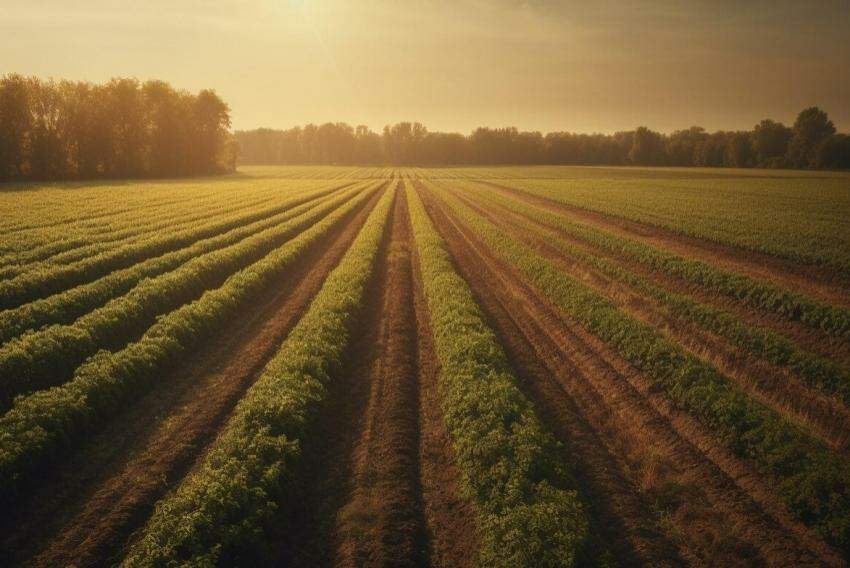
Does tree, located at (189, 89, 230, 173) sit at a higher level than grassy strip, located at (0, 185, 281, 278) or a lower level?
higher

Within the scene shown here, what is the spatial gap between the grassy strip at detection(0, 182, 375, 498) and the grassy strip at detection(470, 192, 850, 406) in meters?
19.7

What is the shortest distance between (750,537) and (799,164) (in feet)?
526

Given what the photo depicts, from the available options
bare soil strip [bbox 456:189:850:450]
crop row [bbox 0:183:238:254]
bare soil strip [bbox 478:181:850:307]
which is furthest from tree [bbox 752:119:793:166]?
crop row [bbox 0:183:238:254]

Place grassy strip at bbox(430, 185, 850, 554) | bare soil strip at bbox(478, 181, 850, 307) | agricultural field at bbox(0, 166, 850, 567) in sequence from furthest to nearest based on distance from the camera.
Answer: bare soil strip at bbox(478, 181, 850, 307) < grassy strip at bbox(430, 185, 850, 554) < agricultural field at bbox(0, 166, 850, 567)

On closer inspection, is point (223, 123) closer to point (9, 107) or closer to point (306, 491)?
point (9, 107)

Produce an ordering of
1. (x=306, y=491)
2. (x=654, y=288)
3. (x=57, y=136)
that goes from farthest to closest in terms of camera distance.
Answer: (x=57, y=136) < (x=654, y=288) < (x=306, y=491)

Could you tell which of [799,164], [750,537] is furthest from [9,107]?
[799,164]

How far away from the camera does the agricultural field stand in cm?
747

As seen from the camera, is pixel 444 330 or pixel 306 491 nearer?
pixel 306 491

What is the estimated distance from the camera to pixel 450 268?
925 inches

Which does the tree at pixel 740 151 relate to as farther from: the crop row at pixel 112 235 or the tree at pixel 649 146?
the crop row at pixel 112 235

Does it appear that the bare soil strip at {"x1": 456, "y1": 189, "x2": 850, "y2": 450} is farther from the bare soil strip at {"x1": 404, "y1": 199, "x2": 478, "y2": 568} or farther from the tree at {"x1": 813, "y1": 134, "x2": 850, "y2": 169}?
→ the tree at {"x1": 813, "y1": 134, "x2": 850, "y2": 169}

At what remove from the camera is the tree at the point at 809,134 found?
120625mm

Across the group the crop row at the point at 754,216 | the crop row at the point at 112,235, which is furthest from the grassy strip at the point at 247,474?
the crop row at the point at 754,216
